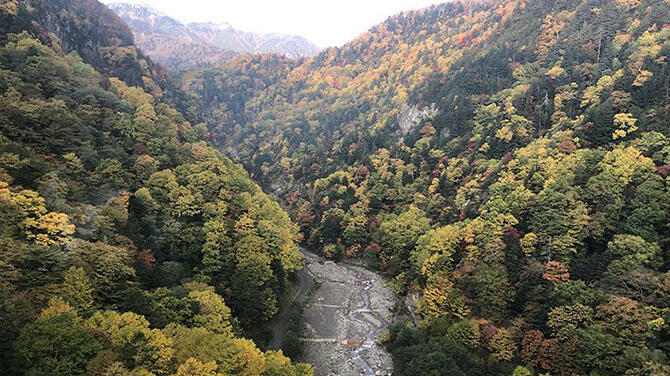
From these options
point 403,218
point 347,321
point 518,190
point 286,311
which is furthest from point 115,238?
point 403,218

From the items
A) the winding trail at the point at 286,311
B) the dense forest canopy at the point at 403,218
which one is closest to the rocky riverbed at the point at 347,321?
the winding trail at the point at 286,311

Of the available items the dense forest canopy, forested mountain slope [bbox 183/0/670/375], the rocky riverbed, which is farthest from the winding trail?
forested mountain slope [bbox 183/0/670/375]

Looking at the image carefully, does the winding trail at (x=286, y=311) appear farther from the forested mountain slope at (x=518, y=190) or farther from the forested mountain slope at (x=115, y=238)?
the forested mountain slope at (x=518, y=190)

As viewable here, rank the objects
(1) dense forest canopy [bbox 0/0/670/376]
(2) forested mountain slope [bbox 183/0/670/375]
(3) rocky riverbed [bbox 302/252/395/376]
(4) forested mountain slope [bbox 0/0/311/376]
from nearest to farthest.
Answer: (4) forested mountain slope [bbox 0/0/311/376]
(1) dense forest canopy [bbox 0/0/670/376]
(2) forested mountain slope [bbox 183/0/670/375]
(3) rocky riverbed [bbox 302/252/395/376]

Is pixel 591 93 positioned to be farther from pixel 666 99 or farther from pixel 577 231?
pixel 577 231

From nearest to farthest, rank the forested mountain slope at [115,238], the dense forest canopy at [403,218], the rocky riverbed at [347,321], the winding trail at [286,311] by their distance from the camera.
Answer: the forested mountain slope at [115,238] < the dense forest canopy at [403,218] < the rocky riverbed at [347,321] < the winding trail at [286,311]

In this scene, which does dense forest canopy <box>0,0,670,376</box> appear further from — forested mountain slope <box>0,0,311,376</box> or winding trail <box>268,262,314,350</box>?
winding trail <box>268,262,314,350</box>
